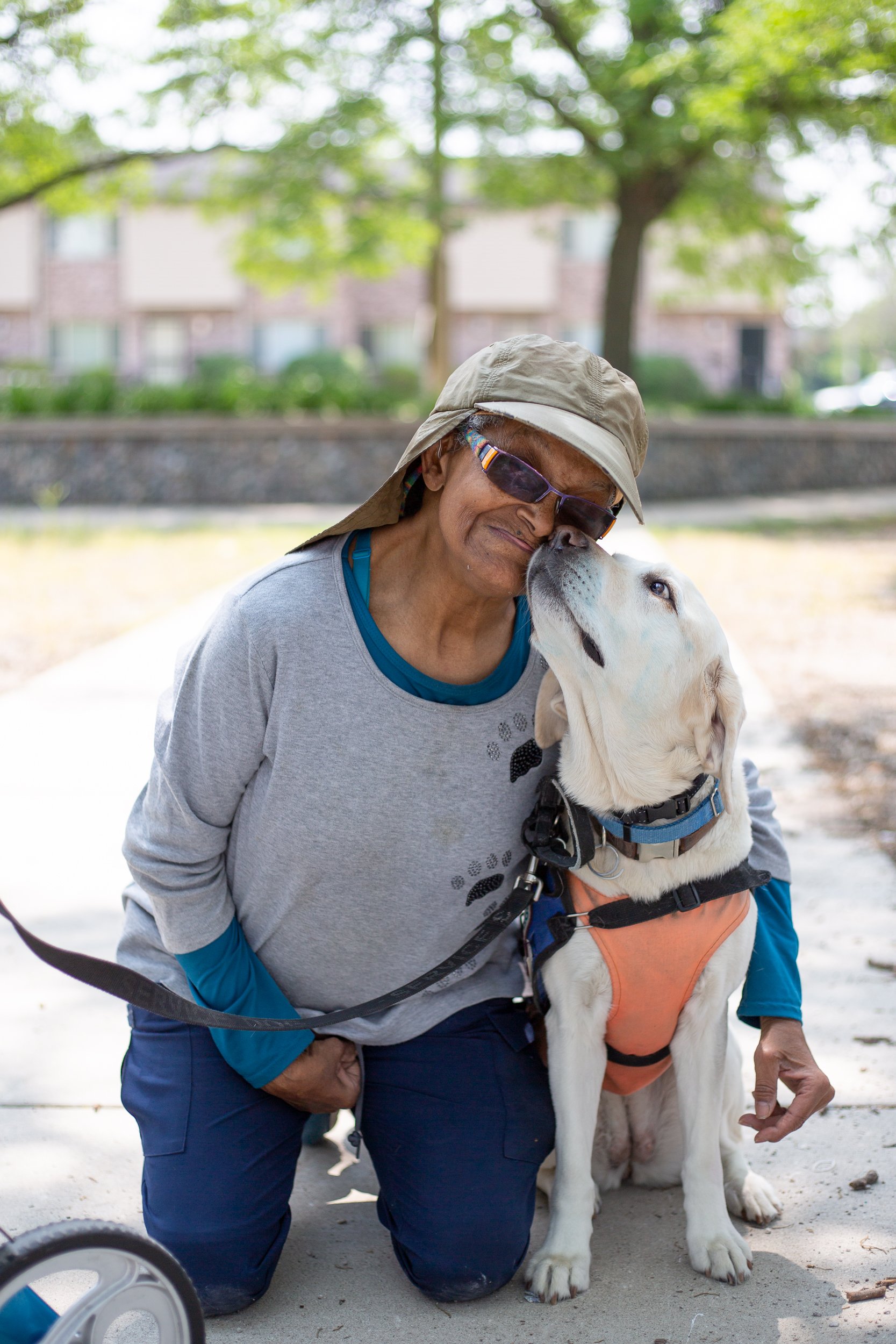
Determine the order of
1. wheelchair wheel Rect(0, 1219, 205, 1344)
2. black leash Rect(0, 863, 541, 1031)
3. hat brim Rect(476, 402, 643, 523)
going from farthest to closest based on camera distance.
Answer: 1. hat brim Rect(476, 402, 643, 523)
2. black leash Rect(0, 863, 541, 1031)
3. wheelchair wheel Rect(0, 1219, 205, 1344)

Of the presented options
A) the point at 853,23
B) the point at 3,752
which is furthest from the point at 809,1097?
the point at 853,23

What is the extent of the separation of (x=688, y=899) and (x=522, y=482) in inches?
33.7

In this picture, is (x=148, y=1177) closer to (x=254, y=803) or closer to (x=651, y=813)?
(x=254, y=803)

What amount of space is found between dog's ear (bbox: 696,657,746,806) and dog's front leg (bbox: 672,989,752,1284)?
16.2 inches

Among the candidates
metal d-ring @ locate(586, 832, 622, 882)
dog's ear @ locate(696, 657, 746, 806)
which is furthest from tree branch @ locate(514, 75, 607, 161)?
metal d-ring @ locate(586, 832, 622, 882)

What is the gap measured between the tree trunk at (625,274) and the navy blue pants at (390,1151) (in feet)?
52.5

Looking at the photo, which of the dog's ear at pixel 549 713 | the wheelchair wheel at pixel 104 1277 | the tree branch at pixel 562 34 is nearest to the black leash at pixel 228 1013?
A: the dog's ear at pixel 549 713

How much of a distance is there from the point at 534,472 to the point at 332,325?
35689 mm

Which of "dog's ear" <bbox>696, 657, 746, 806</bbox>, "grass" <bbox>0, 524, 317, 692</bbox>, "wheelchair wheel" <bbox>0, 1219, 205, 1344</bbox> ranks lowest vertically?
"grass" <bbox>0, 524, 317, 692</bbox>

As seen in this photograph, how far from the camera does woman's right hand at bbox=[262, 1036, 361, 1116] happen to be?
2.49 metres

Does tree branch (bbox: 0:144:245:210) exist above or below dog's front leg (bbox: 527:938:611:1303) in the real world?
above

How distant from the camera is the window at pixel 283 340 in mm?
36594

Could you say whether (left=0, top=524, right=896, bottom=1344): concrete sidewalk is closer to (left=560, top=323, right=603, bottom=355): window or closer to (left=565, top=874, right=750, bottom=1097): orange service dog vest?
(left=565, top=874, right=750, bottom=1097): orange service dog vest

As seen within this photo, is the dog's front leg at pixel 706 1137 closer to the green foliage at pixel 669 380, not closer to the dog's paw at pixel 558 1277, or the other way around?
the dog's paw at pixel 558 1277
